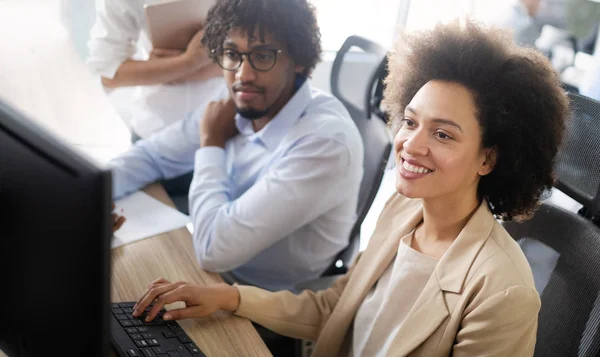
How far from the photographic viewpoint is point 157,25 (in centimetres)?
186

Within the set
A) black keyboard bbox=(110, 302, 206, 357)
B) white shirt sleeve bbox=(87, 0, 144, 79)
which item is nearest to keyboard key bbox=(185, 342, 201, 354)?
black keyboard bbox=(110, 302, 206, 357)

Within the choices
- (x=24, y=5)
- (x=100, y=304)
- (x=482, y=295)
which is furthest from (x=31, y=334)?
(x=24, y=5)

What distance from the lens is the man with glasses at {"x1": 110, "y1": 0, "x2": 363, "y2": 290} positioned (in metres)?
1.44

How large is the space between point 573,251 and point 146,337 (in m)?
0.77

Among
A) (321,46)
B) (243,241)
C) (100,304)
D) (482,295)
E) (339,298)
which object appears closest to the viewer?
(100,304)

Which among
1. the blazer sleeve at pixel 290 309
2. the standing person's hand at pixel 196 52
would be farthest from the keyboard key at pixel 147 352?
the standing person's hand at pixel 196 52

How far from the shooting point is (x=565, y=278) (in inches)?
44.7

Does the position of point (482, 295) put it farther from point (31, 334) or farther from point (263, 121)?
point (263, 121)

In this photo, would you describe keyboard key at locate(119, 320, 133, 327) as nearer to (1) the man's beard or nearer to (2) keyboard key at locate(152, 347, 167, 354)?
(2) keyboard key at locate(152, 347, 167, 354)

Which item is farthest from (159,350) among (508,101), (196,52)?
(196,52)

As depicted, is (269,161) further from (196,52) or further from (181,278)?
(196,52)

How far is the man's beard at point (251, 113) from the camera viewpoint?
1643mm

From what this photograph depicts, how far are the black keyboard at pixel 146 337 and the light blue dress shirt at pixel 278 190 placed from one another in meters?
0.30

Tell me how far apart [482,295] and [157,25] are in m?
1.30
